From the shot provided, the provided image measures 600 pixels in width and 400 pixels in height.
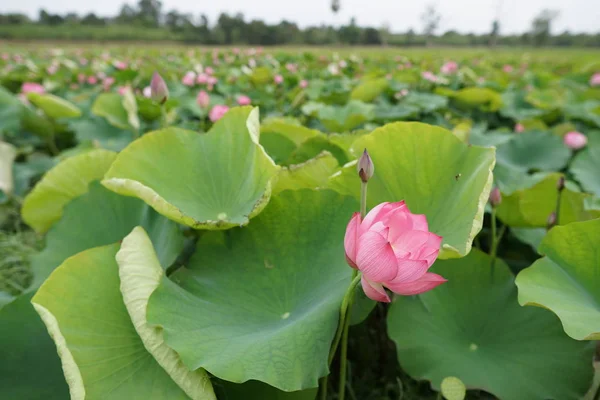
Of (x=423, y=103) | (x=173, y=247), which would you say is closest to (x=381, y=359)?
(x=173, y=247)

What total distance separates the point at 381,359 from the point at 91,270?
629 mm

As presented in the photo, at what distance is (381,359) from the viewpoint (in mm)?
955

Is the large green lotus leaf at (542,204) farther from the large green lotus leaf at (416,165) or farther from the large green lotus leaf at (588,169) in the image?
the large green lotus leaf at (588,169)

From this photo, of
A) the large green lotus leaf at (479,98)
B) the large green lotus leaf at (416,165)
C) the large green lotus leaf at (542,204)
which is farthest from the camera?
the large green lotus leaf at (479,98)

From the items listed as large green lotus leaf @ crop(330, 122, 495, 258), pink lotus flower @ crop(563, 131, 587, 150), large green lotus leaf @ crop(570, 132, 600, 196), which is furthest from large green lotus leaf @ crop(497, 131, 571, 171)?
large green lotus leaf @ crop(330, 122, 495, 258)

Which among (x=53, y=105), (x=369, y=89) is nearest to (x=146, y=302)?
(x=53, y=105)

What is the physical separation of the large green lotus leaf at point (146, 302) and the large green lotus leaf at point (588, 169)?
114cm

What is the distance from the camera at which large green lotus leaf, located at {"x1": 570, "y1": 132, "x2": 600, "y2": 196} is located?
3.94 ft

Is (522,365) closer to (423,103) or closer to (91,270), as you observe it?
(91,270)

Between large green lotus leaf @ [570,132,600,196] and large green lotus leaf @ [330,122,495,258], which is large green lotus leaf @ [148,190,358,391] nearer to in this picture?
large green lotus leaf @ [330,122,495,258]

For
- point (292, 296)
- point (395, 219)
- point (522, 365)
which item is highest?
point (395, 219)

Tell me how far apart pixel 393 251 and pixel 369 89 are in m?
2.03

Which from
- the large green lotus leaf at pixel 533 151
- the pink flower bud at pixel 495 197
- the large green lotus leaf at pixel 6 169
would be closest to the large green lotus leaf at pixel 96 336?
the pink flower bud at pixel 495 197

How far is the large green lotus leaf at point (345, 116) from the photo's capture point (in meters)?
1.58
